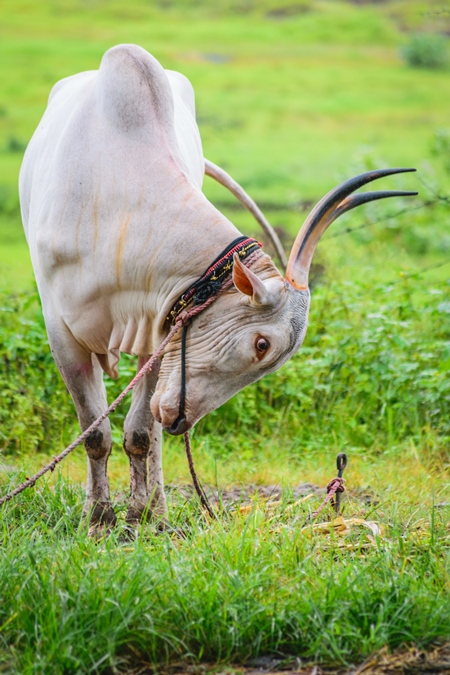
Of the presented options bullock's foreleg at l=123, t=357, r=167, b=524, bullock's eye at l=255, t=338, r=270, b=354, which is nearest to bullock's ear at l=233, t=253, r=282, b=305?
bullock's eye at l=255, t=338, r=270, b=354

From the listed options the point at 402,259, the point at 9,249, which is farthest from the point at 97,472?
the point at 9,249

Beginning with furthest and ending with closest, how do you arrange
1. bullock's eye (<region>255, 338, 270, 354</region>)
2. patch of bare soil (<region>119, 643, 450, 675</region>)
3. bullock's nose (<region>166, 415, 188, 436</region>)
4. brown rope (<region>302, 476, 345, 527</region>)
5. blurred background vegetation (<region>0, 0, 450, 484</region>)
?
blurred background vegetation (<region>0, 0, 450, 484</region>) → brown rope (<region>302, 476, 345, 527</region>) → bullock's nose (<region>166, 415, 188, 436</region>) → bullock's eye (<region>255, 338, 270, 354</region>) → patch of bare soil (<region>119, 643, 450, 675</region>)

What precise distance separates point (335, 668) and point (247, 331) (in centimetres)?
112

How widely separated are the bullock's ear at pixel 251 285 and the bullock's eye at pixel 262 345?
0.13m

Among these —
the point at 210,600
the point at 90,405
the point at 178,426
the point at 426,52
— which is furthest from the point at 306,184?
the point at 210,600

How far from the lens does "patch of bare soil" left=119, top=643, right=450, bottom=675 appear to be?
2.74 metres

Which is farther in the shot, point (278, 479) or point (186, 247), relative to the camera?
point (278, 479)

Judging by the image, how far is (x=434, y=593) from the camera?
120 inches

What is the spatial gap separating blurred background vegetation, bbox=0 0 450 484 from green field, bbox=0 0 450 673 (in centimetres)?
2

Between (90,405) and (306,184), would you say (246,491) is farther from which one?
(306,184)

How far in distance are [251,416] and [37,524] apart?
7.39ft

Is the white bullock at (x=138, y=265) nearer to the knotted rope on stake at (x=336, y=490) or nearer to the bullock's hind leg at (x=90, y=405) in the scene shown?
the bullock's hind leg at (x=90, y=405)

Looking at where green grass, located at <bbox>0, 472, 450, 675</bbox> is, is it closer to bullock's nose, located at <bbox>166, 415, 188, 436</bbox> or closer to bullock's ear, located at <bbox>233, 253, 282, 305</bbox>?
bullock's nose, located at <bbox>166, 415, 188, 436</bbox>

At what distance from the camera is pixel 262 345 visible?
3311 millimetres
